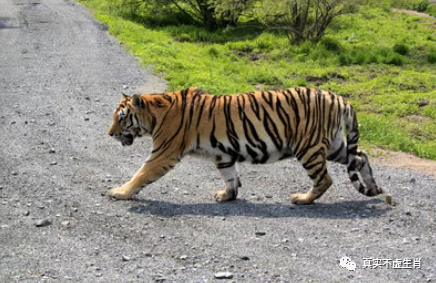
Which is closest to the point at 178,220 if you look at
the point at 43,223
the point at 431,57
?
the point at 43,223

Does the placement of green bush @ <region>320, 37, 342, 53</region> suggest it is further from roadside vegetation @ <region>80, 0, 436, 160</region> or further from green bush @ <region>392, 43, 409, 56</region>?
green bush @ <region>392, 43, 409, 56</region>

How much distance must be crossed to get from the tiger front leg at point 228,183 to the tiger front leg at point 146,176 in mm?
634

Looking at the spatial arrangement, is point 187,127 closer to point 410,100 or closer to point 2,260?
point 2,260

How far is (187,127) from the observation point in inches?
317

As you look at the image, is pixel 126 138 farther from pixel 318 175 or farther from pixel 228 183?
pixel 318 175

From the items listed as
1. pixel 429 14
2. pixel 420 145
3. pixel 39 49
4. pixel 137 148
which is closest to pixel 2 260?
pixel 137 148

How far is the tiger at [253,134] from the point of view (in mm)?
7781

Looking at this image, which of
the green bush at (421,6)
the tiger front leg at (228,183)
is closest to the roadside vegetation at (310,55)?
the green bush at (421,6)

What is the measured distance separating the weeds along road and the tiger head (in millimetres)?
707

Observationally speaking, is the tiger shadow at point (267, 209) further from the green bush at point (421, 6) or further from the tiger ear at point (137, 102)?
A: the green bush at point (421, 6)

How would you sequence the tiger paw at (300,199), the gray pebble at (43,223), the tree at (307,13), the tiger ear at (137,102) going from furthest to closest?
the tree at (307,13) < the tiger ear at (137,102) < the tiger paw at (300,199) < the gray pebble at (43,223)

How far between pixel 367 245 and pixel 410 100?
380 inches

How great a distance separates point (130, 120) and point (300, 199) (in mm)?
2362

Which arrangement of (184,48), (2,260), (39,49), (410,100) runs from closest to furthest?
(2,260) → (410,100) → (39,49) → (184,48)
